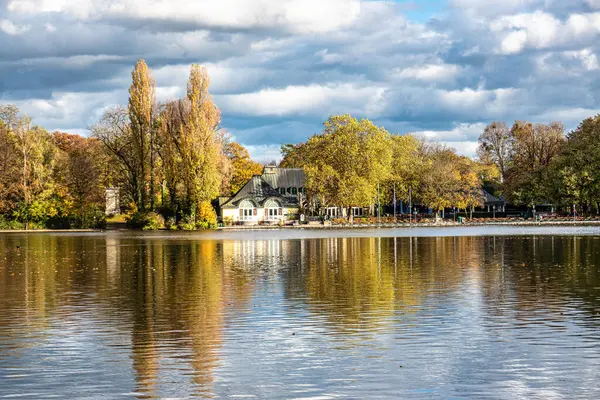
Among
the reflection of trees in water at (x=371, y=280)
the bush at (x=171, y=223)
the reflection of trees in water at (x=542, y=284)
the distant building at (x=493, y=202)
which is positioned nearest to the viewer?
the reflection of trees in water at (x=371, y=280)

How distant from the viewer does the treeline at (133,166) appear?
Answer: 106750 millimetres

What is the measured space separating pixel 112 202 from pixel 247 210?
100 feet

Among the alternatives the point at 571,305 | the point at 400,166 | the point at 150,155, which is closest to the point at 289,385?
the point at 571,305

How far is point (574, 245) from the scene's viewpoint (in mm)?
60719

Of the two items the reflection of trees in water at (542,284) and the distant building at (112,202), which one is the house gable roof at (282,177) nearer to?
the distant building at (112,202)

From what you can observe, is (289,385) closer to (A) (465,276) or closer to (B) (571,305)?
(B) (571,305)

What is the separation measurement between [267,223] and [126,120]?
27462 millimetres

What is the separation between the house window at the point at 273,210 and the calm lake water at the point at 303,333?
307 feet

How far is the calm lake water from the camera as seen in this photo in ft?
48.4

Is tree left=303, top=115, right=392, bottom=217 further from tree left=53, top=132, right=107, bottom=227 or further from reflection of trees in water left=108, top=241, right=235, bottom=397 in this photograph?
reflection of trees in water left=108, top=241, right=235, bottom=397

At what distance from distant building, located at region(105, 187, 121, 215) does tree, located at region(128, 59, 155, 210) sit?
106ft

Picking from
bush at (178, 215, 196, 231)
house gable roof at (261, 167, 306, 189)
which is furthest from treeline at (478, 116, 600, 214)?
bush at (178, 215, 196, 231)

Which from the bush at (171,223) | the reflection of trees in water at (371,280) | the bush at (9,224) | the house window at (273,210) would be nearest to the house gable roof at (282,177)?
the house window at (273,210)

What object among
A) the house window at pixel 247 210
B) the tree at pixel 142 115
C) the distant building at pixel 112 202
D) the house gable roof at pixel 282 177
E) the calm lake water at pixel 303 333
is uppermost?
the tree at pixel 142 115
